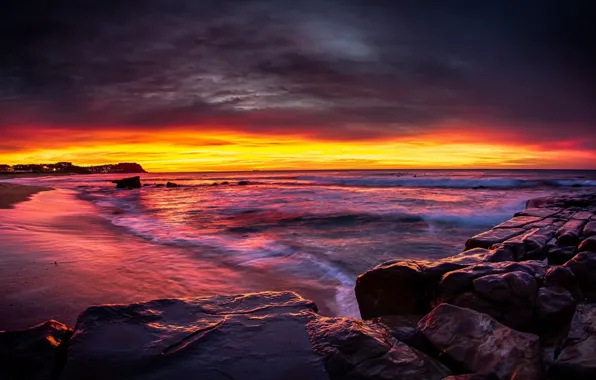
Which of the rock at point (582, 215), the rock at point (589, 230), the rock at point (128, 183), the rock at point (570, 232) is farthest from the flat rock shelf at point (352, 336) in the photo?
the rock at point (128, 183)

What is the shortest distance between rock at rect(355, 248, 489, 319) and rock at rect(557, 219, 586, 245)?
3167 millimetres

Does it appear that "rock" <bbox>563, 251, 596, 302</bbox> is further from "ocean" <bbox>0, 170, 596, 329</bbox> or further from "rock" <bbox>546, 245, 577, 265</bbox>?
"ocean" <bbox>0, 170, 596, 329</bbox>

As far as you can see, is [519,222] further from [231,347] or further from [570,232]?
[231,347]

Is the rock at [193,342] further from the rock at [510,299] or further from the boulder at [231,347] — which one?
the rock at [510,299]

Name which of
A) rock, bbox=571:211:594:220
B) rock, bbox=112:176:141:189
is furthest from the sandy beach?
rock, bbox=571:211:594:220

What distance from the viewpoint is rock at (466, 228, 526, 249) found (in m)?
5.66

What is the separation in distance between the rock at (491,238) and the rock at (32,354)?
5.43 metres

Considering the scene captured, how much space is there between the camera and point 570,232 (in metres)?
6.16

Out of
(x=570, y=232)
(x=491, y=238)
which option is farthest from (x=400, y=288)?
(x=570, y=232)

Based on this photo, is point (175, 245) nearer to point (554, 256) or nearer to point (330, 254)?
point (330, 254)

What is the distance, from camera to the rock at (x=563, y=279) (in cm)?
363

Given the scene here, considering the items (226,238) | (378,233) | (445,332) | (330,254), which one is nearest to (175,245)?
(226,238)

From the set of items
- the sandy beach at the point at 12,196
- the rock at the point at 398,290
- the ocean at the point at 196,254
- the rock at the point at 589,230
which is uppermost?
the sandy beach at the point at 12,196

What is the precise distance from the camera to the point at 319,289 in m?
5.53
